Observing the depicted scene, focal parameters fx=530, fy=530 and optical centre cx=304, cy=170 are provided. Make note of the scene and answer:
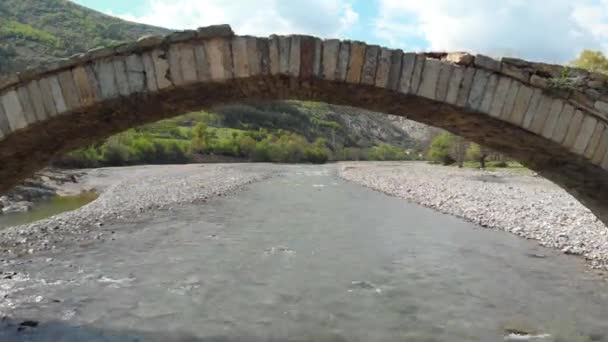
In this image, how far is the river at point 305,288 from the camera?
28.5 feet

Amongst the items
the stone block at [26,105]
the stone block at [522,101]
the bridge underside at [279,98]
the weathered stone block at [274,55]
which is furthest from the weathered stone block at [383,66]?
the stone block at [26,105]

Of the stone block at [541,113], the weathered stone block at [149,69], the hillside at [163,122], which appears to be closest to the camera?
the weathered stone block at [149,69]

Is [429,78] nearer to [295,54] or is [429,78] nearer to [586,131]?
→ [295,54]

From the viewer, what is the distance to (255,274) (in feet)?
39.8

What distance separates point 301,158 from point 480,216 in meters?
63.3

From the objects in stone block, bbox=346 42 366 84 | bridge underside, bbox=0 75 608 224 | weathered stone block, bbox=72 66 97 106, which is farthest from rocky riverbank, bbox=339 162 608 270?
weathered stone block, bbox=72 66 97 106

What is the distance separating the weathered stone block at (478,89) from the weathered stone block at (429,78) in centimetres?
42

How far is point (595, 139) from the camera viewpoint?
20.3ft

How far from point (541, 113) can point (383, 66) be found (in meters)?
1.90

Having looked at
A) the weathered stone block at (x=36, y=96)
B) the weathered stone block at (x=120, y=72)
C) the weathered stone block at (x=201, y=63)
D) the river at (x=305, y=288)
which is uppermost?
the weathered stone block at (x=201, y=63)

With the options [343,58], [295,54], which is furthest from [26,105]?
[343,58]

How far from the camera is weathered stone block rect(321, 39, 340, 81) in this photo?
231 inches

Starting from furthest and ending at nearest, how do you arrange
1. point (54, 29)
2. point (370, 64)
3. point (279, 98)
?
point (54, 29) → point (279, 98) → point (370, 64)

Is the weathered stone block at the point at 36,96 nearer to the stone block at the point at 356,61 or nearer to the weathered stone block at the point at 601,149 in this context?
the stone block at the point at 356,61
